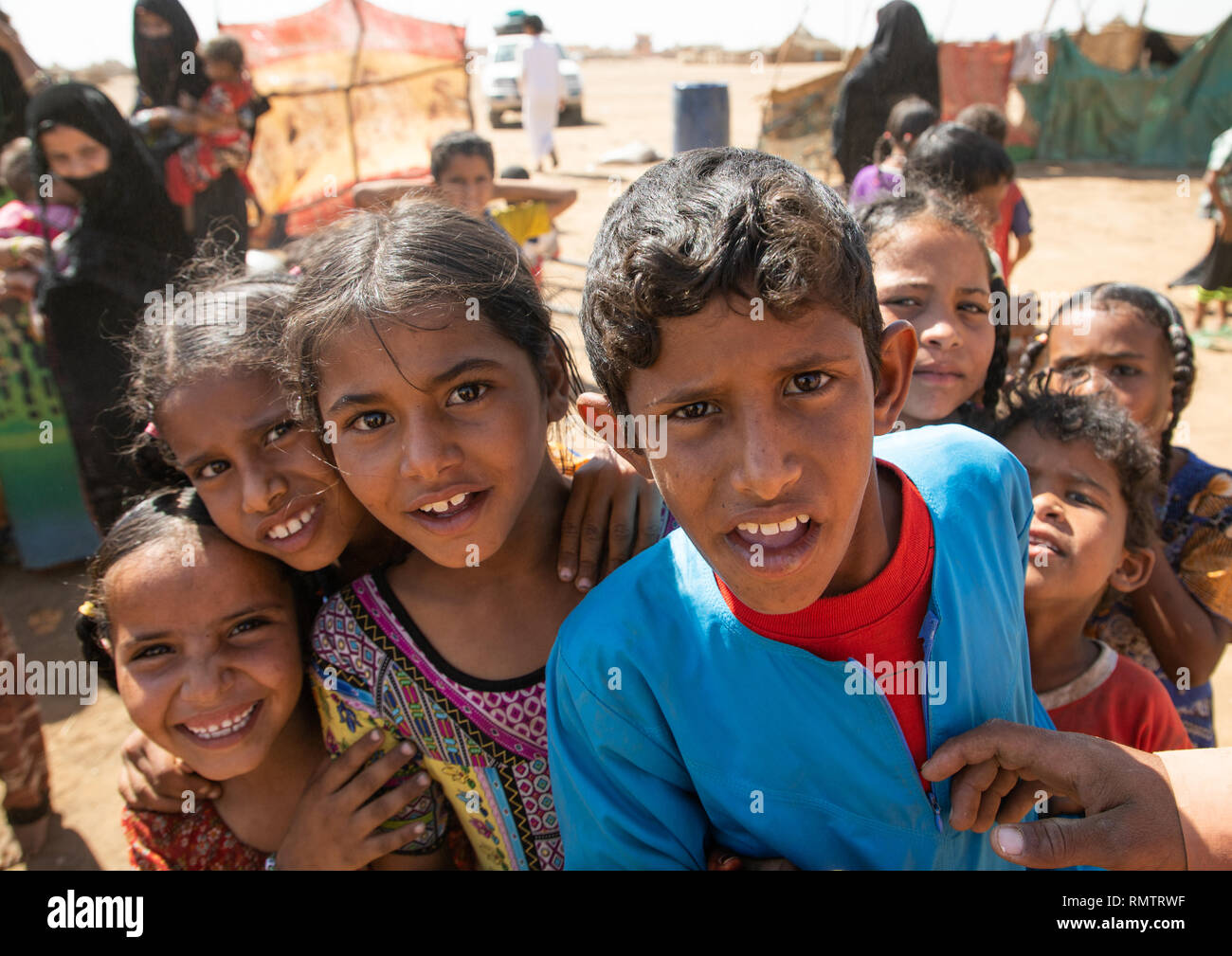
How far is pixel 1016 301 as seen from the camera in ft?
9.58

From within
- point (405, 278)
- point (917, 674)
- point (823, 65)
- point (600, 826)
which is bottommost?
point (600, 826)

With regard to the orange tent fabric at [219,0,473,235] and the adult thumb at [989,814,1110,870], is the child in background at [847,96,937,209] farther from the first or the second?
the orange tent fabric at [219,0,473,235]

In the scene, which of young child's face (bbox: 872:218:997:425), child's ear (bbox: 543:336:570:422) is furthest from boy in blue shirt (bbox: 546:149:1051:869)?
young child's face (bbox: 872:218:997:425)

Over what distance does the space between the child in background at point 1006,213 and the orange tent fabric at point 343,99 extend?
5411 millimetres

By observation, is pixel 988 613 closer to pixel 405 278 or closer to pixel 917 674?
pixel 917 674

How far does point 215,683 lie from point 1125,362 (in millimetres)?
2337

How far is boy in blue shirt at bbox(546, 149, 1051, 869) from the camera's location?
43.0 inches

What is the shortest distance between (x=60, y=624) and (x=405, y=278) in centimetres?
389

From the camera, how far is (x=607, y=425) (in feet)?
4.25

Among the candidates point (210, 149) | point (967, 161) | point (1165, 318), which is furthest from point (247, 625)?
point (210, 149)

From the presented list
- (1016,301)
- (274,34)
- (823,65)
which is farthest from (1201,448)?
(823,65)

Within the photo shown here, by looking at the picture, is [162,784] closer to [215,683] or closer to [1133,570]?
[215,683]

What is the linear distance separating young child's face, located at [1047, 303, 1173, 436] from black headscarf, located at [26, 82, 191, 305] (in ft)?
11.2

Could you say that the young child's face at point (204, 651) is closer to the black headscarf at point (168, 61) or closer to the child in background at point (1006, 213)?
the child in background at point (1006, 213)
